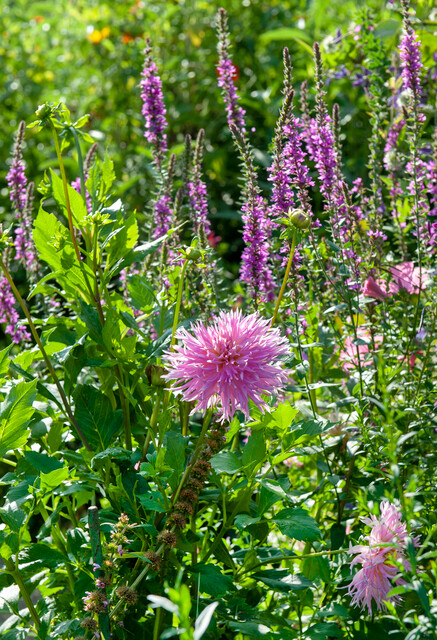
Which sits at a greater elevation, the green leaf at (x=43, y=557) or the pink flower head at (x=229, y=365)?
the pink flower head at (x=229, y=365)

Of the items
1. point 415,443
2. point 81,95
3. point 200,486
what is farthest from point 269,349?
point 81,95

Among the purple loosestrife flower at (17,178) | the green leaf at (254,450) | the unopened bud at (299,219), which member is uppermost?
the purple loosestrife flower at (17,178)

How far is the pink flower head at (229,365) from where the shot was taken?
101 cm

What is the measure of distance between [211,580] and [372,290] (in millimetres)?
747

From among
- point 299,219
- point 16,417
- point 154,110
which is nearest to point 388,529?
point 299,219

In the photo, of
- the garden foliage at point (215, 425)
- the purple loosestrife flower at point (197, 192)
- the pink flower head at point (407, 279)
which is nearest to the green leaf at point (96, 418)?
the garden foliage at point (215, 425)

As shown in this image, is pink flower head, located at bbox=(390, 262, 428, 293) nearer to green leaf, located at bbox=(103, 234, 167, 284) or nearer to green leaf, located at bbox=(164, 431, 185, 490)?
green leaf, located at bbox=(103, 234, 167, 284)

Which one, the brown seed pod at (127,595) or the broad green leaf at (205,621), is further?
the brown seed pod at (127,595)

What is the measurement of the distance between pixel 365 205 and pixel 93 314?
846mm

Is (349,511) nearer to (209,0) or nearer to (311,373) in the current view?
(311,373)

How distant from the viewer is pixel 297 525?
3.49ft

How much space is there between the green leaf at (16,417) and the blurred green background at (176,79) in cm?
206

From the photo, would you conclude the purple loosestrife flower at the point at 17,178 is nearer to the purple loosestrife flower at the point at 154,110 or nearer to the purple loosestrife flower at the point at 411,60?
the purple loosestrife flower at the point at 154,110

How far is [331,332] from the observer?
1574mm
